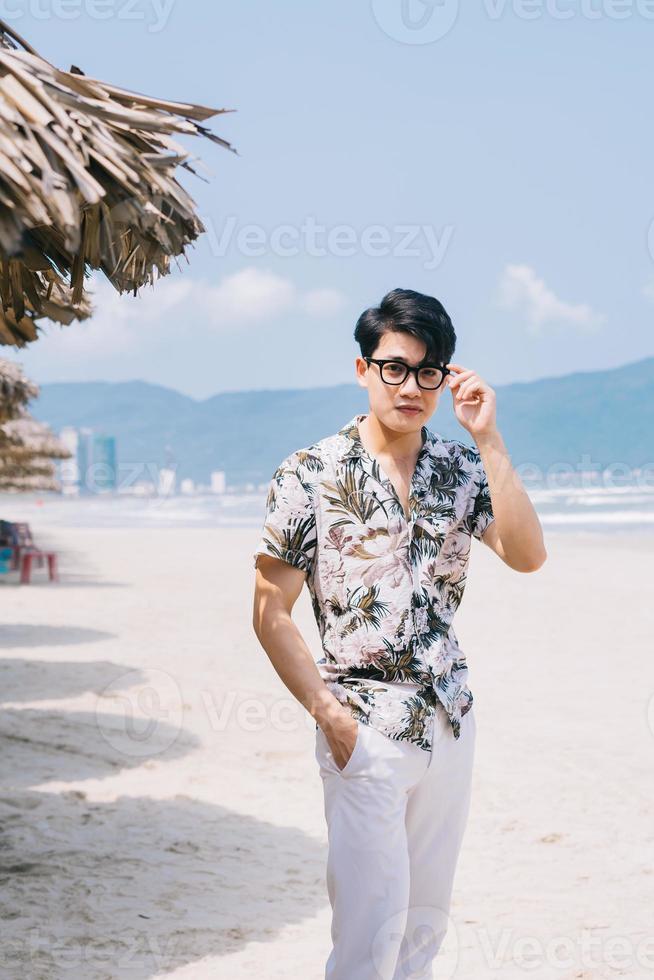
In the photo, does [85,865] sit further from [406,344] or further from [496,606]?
[496,606]

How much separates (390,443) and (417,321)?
0.91 ft

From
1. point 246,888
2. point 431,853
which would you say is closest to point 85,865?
point 246,888

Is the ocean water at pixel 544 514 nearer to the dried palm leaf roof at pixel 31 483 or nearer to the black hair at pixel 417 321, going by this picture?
the dried palm leaf roof at pixel 31 483

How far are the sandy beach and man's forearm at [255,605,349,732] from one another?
1532 mm

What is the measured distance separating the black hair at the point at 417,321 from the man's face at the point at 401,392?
0.05ft

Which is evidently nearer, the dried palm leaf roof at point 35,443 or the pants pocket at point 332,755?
the pants pocket at point 332,755

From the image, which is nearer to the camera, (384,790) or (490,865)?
(384,790)

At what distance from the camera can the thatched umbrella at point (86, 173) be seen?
2586 mm

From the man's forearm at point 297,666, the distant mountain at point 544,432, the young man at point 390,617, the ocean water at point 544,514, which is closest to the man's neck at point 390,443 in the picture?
the young man at point 390,617

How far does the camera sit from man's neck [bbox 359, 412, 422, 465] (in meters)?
2.44

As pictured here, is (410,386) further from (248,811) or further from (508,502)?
(248,811)

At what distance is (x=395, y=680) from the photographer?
228cm

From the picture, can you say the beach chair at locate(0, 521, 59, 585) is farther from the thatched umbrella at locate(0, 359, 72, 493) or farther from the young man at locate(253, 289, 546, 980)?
the young man at locate(253, 289, 546, 980)

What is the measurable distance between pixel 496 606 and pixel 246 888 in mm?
9564
